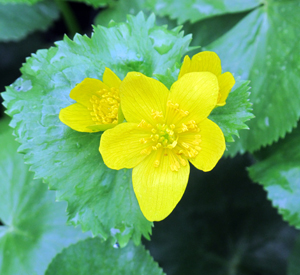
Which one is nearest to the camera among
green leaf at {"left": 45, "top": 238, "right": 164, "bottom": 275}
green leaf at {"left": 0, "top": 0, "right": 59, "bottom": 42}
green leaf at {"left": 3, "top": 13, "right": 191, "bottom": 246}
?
green leaf at {"left": 3, "top": 13, "right": 191, "bottom": 246}

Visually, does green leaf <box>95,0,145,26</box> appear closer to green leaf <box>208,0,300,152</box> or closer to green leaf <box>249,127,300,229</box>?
green leaf <box>208,0,300,152</box>

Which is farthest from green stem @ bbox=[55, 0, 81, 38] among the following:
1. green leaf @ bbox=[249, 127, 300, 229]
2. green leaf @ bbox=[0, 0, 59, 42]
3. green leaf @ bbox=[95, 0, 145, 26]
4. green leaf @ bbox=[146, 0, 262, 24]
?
green leaf @ bbox=[249, 127, 300, 229]

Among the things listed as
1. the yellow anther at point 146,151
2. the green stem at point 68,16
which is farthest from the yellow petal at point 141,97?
the green stem at point 68,16

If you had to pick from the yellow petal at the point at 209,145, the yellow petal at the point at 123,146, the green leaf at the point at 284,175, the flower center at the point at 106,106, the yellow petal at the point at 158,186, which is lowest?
the green leaf at the point at 284,175

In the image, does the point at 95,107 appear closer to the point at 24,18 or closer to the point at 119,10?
the point at 119,10

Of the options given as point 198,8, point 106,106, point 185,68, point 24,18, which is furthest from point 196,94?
point 24,18

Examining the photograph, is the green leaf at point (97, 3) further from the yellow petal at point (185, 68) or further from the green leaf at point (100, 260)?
the green leaf at point (100, 260)

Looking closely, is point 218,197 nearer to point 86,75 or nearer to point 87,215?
point 87,215
